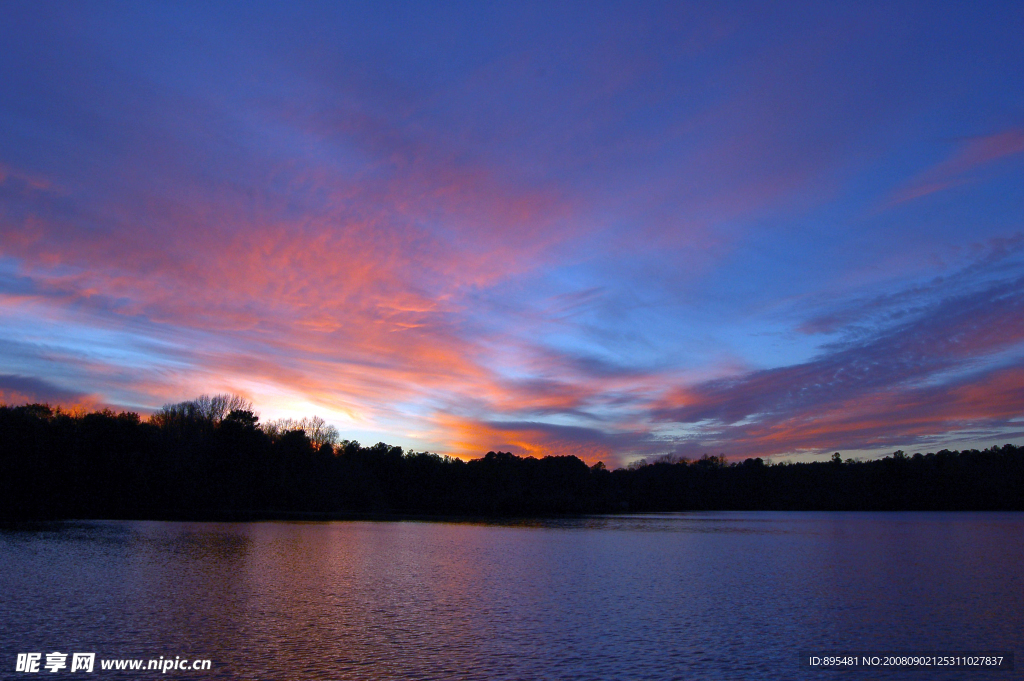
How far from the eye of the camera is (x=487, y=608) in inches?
942

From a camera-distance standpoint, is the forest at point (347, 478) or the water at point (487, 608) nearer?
the water at point (487, 608)

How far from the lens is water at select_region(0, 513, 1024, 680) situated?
1677cm

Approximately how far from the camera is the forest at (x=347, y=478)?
8756 cm

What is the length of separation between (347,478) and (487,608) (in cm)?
10492

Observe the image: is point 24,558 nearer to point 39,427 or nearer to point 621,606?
point 621,606

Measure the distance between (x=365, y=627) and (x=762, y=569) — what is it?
25385 millimetres

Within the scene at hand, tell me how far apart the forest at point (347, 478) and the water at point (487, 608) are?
50.2 metres

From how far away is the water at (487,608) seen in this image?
1677 cm

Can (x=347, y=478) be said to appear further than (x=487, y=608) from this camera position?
Yes

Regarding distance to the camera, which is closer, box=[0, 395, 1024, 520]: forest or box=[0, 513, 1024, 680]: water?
box=[0, 513, 1024, 680]: water

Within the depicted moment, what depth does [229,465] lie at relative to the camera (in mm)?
102875

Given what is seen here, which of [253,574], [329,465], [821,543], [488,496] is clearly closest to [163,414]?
[329,465]

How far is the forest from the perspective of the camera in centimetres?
8756

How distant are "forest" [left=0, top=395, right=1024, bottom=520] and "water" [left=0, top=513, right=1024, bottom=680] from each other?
50.2 m
